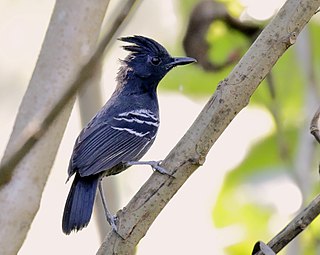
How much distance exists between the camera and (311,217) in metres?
2.36

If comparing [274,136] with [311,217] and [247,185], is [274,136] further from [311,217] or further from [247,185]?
[311,217]

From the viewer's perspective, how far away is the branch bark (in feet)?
9.71

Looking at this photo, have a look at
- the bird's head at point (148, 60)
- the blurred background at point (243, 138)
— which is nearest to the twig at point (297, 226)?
the blurred background at point (243, 138)

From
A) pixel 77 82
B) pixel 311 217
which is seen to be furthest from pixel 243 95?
pixel 77 82

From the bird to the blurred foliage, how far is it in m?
0.16

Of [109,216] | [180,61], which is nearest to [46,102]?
[109,216]

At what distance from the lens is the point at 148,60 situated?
4516mm

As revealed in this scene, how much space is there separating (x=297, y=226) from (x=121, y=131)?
1.73 m

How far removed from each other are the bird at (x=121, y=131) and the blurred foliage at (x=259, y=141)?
155 millimetres

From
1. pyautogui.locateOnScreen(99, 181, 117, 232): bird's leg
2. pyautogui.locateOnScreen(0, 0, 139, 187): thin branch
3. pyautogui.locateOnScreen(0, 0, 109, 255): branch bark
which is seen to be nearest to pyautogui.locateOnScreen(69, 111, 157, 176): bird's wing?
pyautogui.locateOnScreen(99, 181, 117, 232): bird's leg

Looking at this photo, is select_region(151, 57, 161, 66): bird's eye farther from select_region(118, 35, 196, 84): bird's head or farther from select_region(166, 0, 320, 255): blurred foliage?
select_region(166, 0, 320, 255): blurred foliage

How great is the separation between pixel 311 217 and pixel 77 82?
955 mm

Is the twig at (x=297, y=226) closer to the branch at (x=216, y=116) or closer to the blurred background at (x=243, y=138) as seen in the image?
the branch at (x=216, y=116)

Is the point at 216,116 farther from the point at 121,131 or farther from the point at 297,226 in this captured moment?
the point at 121,131
